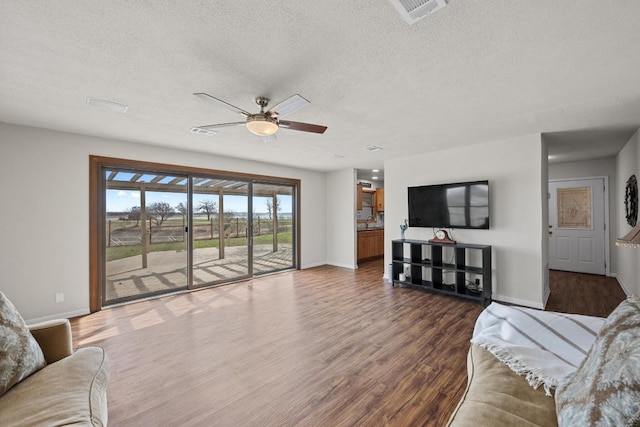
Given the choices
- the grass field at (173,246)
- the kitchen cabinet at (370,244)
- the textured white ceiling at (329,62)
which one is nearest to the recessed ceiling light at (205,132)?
the textured white ceiling at (329,62)

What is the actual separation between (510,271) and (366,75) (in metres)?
3.67

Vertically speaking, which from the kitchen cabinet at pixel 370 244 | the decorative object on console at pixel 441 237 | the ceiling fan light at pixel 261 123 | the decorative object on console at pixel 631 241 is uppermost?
the ceiling fan light at pixel 261 123

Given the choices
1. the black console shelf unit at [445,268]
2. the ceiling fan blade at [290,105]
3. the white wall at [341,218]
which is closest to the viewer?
the ceiling fan blade at [290,105]

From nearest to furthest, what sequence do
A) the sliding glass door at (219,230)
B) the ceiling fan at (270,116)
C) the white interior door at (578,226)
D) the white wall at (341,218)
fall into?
the ceiling fan at (270,116), the sliding glass door at (219,230), the white interior door at (578,226), the white wall at (341,218)

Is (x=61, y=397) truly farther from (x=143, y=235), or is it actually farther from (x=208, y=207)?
(x=208, y=207)

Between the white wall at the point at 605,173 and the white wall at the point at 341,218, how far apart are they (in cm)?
470

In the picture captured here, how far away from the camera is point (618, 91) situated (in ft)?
7.87

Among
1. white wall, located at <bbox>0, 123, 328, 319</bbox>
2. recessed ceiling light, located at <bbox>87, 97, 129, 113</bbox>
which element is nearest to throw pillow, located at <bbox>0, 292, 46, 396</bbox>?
recessed ceiling light, located at <bbox>87, 97, 129, 113</bbox>

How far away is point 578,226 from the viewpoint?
5.64m

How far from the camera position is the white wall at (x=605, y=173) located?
5188 millimetres

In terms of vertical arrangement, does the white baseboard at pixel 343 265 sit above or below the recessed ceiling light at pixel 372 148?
below

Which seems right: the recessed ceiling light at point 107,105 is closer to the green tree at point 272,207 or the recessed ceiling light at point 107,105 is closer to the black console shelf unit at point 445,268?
the green tree at point 272,207

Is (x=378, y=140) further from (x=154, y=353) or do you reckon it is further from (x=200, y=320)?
(x=154, y=353)

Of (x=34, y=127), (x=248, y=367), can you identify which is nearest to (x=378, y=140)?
(x=248, y=367)
